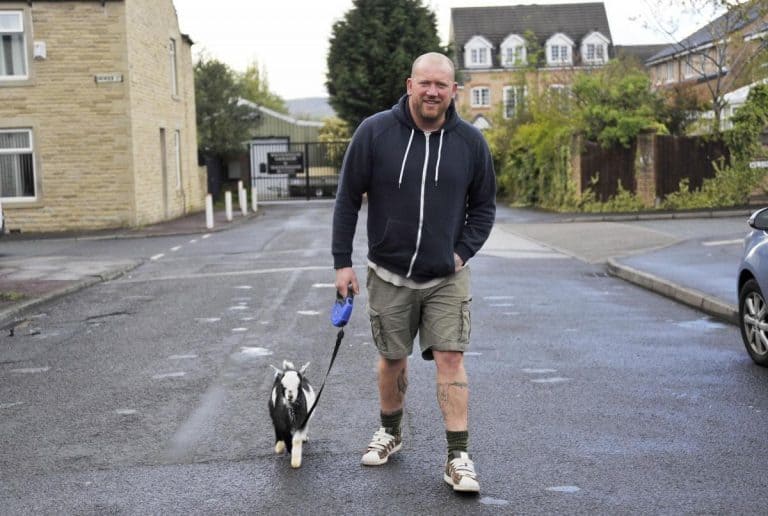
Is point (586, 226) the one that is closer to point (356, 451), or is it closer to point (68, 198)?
point (68, 198)

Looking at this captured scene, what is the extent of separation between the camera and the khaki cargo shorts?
4.84m

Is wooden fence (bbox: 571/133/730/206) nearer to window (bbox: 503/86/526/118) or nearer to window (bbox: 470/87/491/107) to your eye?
window (bbox: 503/86/526/118)

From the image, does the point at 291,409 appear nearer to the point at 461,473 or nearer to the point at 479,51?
the point at 461,473

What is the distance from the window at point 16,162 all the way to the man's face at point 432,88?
76.8 ft

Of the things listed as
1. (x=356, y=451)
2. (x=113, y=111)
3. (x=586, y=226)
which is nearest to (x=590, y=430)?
(x=356, y=451)

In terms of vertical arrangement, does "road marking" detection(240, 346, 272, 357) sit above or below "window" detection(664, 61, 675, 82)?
below

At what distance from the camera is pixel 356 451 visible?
5363 millimetres

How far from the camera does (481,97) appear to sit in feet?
244

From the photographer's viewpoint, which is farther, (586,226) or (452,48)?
(452,48)

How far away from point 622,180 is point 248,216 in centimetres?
1185

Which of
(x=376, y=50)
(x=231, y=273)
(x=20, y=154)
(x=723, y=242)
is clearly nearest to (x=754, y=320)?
(x=231, y=273)

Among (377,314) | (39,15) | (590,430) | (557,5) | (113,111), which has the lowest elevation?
(590,430)

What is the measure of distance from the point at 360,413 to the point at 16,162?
73.2 ft

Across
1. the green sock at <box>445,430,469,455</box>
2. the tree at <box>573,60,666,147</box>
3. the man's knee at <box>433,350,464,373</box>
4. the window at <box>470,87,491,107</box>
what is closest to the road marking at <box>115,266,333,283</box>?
the man's knee at <box>433,350,464,373</box>
